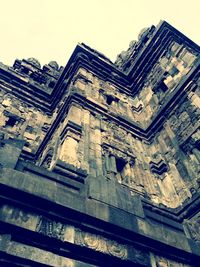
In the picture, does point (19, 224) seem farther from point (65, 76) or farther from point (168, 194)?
point (65, 76)

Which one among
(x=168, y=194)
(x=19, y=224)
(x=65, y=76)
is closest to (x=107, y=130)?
(x=168, y=194)

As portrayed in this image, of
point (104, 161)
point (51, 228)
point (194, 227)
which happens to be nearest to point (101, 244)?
point (51, 228)

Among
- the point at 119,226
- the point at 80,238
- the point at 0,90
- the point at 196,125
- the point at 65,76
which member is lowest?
the point at 0,90

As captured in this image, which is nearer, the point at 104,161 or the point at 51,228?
the point at 51,228

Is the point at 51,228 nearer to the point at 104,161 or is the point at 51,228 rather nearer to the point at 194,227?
the point at 104,161

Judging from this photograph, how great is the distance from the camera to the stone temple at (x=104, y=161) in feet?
15.3

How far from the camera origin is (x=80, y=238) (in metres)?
4.82

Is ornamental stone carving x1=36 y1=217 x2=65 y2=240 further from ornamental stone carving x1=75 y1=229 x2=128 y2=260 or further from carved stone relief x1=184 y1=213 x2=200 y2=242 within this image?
carved stone relief x1=184 y1=213 x2=200 y2=242

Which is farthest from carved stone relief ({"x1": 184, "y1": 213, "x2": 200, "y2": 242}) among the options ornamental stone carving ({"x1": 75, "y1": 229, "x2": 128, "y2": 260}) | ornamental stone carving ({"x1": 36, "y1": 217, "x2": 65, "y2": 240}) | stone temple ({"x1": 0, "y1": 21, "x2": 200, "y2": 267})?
ornamental stone carving ({"x1": 36, "y1": 217, "x2": 65, "y2": 240})

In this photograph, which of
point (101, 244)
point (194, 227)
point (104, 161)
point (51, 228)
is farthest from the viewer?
point (104, 161)

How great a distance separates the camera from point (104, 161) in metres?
9.12

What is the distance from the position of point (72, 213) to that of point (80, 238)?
487 mm

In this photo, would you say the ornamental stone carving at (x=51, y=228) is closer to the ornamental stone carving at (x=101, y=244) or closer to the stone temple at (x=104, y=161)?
the stone temple at (x=104, y=161)

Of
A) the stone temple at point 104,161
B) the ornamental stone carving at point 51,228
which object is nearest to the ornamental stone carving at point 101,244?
the stone temple at point 104,161
